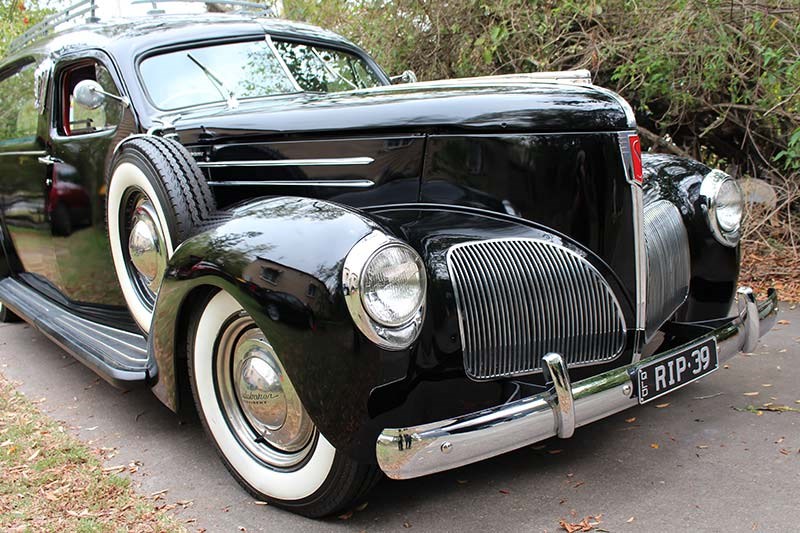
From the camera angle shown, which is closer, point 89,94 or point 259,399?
point 259,399

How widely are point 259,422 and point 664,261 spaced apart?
1681mm

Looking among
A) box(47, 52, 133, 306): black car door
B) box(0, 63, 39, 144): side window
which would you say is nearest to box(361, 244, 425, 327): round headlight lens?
box(47, 52, 133, 306): black car door

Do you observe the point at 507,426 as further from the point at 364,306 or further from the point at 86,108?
the point at 86,108

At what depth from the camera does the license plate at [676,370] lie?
240 centimetres

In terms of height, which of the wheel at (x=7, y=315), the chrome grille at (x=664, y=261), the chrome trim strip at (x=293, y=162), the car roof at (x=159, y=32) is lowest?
the wheel at (x=7, y=315)

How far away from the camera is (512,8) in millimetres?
6395

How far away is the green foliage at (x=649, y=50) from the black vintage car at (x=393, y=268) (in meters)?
2.58

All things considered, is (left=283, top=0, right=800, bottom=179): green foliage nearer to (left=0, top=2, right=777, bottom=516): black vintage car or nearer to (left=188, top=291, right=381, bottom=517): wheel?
(left=0, top=2, right=777, bottom=516): black vintage car

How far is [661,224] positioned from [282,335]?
167 cm

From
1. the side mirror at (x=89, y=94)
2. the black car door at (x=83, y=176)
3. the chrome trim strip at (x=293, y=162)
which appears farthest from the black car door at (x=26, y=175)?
the chrome trim strip at (x=293, y=162)

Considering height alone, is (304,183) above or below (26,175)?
above

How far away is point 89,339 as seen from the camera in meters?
3.43

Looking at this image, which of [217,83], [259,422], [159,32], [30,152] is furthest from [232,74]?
[259,422]

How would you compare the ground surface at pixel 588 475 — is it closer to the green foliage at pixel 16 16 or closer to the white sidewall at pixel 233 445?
the white sidewall at pixel 233 445
